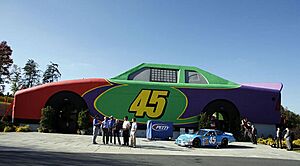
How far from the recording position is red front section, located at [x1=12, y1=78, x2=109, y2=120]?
25.5 m

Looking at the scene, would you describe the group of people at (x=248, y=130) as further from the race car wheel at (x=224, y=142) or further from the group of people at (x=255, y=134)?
the race car wheel at (x=224, y=142)

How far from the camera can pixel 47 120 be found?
80.4ft

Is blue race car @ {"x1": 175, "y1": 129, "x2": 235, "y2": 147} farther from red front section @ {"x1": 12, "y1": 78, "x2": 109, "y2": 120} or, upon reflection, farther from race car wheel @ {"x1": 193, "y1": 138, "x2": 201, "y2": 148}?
red front section @ {"x1": 12, "y1": 78, "x2": 109, "y2": 120}

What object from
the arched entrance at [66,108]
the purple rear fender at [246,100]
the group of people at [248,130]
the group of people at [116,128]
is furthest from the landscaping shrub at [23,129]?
the group of people at [248,130]

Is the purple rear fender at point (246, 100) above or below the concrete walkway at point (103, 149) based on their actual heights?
above

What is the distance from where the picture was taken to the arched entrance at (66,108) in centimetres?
2573

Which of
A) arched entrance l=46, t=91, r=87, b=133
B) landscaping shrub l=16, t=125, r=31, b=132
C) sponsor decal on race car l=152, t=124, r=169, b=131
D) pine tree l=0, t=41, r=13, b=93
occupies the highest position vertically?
pine tree l=0, t=41, r=13, b=93

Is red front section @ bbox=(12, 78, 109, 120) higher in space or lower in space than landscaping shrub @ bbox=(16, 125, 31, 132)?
Result: higher

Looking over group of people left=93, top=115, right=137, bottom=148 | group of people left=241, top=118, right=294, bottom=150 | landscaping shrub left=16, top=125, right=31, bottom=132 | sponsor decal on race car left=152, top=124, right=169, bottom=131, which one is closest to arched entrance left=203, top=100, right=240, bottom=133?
group of people left=241, top=118, right=294, bottom=150

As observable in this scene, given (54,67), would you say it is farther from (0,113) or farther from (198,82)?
(198,82)

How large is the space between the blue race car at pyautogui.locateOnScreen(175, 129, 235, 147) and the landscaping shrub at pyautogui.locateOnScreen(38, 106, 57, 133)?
11754 millimetres

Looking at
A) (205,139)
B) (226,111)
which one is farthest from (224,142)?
(226,111)

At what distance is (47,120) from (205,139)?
1400cm

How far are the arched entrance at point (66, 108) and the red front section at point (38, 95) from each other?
46 cm
